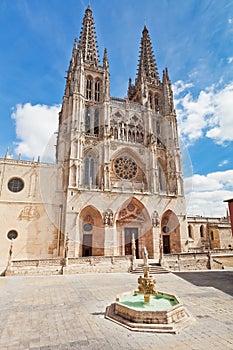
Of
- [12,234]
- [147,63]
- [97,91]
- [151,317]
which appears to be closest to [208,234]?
[12,234]

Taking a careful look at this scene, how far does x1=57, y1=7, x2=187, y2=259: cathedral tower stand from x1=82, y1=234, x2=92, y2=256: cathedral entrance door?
92 mm

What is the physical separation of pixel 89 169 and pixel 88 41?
20585mm

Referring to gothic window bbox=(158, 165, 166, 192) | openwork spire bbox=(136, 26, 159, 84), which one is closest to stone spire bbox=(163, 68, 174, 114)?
openwork spire bbox=(136, 26, 159, 84)

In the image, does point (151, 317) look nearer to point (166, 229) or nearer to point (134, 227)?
point (134, 227)

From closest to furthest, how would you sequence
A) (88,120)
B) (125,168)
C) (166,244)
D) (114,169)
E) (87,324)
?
(87,324) → (166,244) → (114,169) → (125,168) → (88,120)

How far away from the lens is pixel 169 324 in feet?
15.7

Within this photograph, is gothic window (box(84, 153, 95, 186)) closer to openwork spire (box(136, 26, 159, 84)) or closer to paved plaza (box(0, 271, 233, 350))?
paved plaza (box(0, 271, 233, 350))

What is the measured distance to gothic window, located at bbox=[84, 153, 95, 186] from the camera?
2212cm

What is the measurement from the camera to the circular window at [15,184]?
1966cm

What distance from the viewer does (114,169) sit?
2358 cm

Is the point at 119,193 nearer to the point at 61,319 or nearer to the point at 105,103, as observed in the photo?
the point at 105,103

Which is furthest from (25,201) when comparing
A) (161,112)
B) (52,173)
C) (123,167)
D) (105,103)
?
(161,112)

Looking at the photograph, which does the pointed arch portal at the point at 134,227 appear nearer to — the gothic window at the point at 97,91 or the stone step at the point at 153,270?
the stone step at the point at 153,270

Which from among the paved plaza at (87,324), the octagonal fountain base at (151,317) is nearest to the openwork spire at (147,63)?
the paved plaza at (87,324)
